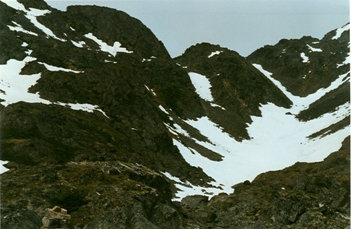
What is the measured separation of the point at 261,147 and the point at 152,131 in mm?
35726

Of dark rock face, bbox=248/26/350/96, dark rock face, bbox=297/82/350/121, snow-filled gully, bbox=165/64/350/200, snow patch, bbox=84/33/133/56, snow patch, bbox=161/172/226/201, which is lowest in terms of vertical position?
snow patch, bbox=161/172/226/201

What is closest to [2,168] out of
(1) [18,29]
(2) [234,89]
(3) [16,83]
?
(3) [16,83]

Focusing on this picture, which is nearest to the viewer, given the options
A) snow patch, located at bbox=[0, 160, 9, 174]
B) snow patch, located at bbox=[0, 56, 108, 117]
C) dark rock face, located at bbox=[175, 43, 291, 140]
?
snow patch, located at bbox=[0, 160, 9, 174]

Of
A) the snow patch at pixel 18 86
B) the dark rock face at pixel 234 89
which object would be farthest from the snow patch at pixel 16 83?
the dark rock face at pixel 234 89

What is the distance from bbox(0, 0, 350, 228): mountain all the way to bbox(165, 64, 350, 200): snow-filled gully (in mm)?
467

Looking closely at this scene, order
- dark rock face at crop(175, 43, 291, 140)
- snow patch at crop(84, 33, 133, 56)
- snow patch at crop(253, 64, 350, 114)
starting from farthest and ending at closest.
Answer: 1. snow patch at crop(253, 64, 350, 114)
2. snow patch at crop(84, 33, 133, 56)
3. dark rock face at crop(175, 43, 291, 140)

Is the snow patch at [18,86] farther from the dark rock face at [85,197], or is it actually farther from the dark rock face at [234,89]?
the dark rock face at [234,89]

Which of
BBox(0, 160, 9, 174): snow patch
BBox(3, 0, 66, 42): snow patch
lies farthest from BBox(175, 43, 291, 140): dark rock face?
BBox(0, 160, 9, 174): snow patch

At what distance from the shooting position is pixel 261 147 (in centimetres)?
10944

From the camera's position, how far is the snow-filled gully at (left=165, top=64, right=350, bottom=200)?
3329 inches

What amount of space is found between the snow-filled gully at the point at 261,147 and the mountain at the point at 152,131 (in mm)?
467

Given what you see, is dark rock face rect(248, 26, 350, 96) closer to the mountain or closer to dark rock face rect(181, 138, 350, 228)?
the mountain

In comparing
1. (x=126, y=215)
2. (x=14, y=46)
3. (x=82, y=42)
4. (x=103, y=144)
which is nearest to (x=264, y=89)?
(x=82, y=42)

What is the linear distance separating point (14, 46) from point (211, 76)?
3207 inches
